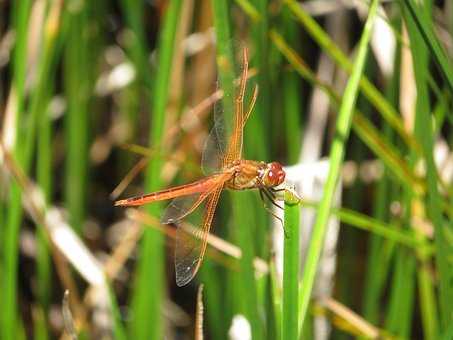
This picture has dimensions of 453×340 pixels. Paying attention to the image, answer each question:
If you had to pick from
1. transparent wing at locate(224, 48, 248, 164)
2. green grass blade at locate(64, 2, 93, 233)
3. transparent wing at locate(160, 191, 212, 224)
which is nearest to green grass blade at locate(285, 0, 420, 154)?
transparent wing at locate(224, 48, 248, 164)

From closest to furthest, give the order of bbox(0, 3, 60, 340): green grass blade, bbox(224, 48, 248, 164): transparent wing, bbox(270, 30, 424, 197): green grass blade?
bbox(224, 48, 248, 164): transparent wing, bbox(270, 30, 424, 197): green grass blade, bbox(0, 3, 60, 340): green grass blade

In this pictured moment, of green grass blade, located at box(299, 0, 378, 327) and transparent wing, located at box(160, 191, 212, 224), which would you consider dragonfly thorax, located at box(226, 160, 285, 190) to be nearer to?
transparent wing, located at box(160, 191, 212, 224)

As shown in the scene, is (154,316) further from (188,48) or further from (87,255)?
(188,48)

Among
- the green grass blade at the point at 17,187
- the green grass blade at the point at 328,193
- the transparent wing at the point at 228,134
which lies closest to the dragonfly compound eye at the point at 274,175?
the transparent wing at the point at 228,134

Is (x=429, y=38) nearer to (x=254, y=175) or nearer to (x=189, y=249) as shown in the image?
(x=254, y=175)

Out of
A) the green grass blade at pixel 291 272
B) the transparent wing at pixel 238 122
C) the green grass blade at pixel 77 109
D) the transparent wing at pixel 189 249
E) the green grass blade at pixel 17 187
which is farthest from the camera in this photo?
the green grass blade at pixel 77 109

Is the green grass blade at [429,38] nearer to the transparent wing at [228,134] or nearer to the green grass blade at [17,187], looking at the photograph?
the transparent wing at [228,134]

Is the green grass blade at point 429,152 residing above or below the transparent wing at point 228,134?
below
